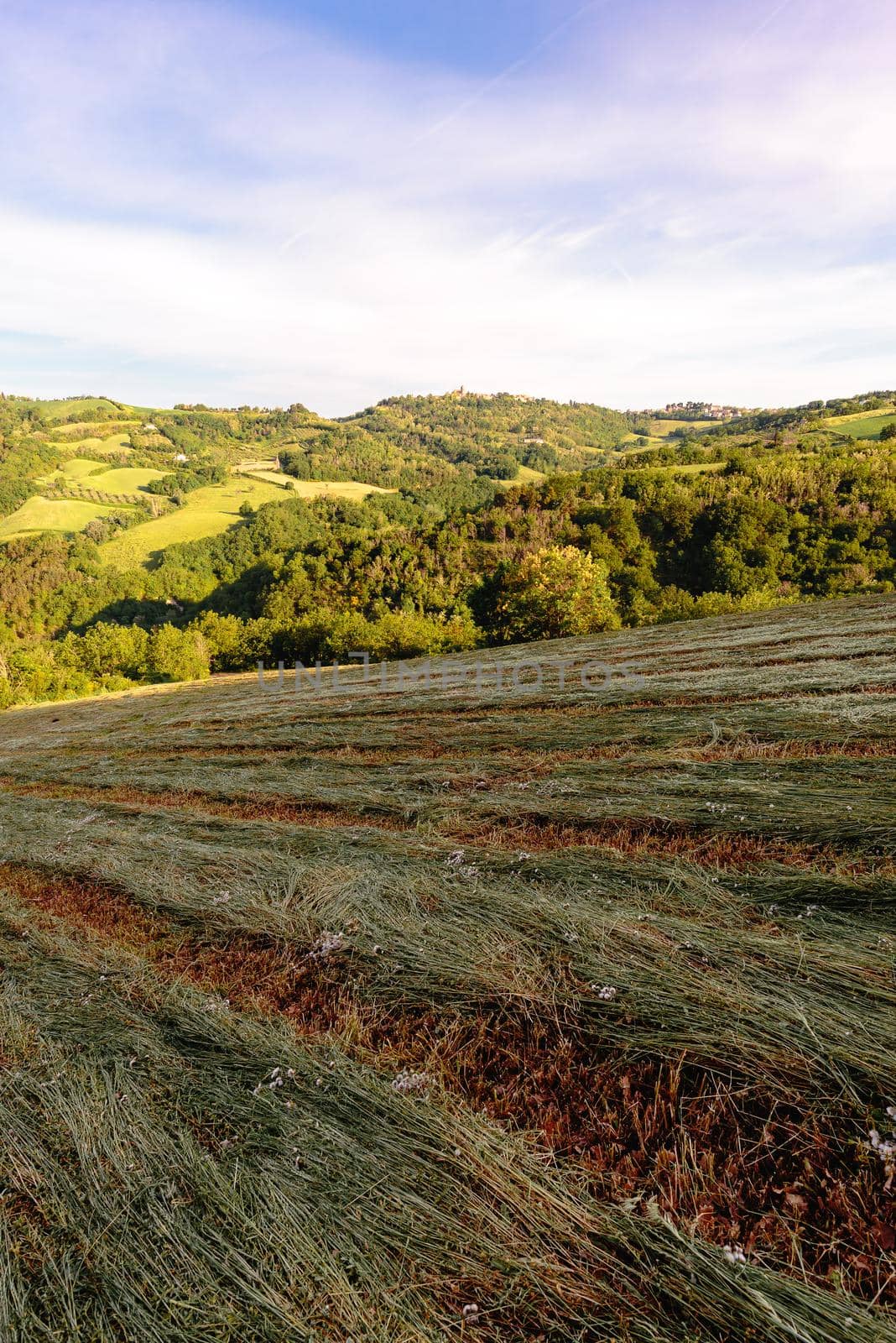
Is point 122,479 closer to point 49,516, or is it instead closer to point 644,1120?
point 49,516

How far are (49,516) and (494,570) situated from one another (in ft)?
344

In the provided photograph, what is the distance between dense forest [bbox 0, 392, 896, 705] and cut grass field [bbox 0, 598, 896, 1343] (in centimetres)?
2734

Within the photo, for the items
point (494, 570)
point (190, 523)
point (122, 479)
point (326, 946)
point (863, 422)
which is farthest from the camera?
point (122, 479)

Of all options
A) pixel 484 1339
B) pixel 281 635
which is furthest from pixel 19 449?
pixel 484 1339

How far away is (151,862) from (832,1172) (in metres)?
5.80

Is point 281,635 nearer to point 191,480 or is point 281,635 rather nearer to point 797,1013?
point 797,1013

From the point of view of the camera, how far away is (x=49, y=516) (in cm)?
10756

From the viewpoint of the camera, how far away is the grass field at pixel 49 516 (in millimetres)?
103000

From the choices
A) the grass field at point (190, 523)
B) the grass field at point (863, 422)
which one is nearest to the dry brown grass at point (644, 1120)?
the grass field at point (863, 422)

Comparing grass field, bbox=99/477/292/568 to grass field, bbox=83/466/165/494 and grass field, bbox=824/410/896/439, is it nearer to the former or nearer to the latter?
grass field, bbox=83/466/165/494

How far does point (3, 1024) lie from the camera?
333 centimetres

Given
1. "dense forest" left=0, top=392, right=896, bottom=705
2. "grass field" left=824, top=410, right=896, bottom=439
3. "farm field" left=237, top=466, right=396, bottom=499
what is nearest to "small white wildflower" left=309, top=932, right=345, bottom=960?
"dense forest" left=0, top=392, right=896, bottom=705

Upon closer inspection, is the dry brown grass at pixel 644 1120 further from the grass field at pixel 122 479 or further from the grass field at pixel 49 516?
the grass field at pixel 122 479

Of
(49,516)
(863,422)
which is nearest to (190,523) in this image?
(49,516)
